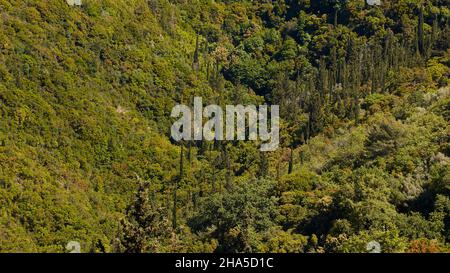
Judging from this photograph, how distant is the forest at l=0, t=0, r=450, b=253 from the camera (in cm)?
3772

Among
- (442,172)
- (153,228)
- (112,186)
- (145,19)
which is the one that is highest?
(145,19)

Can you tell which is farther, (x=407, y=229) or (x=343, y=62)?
(x=343, y=62)

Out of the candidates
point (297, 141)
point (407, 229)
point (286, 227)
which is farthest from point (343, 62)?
point (407, 229)

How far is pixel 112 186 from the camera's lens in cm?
7344

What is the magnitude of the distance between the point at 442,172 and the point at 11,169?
1603 inches

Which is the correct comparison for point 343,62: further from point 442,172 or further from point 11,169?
point 442,172

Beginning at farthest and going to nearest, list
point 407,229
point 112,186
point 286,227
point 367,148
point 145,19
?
point 145,19, point 112,186, point 367,148, point 286,227, point 407,229

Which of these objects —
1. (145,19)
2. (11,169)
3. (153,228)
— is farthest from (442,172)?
(145,19)

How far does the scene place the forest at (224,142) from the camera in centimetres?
3772

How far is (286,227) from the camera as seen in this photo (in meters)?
42.6

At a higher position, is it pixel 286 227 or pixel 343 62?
pixel 343 62

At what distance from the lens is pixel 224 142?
85.9 m
